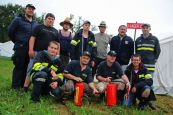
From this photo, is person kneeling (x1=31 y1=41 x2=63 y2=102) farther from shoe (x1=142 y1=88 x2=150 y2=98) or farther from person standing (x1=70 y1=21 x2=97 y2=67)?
shoe (x1=142 y1=88 x2=150 y2=98)

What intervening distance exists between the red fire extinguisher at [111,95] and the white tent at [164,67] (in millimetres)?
4486

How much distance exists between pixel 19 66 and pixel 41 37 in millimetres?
898

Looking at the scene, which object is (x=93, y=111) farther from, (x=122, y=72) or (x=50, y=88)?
(x=122, y=72)

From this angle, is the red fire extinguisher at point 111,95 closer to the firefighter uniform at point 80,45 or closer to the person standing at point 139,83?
the person standing at point 139,83

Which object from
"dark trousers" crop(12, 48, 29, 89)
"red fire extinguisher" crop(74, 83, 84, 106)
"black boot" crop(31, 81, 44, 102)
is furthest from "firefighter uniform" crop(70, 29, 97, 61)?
"black boot" crop(31, 81, 44, 102)

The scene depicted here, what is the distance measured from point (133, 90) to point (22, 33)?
2.80 m

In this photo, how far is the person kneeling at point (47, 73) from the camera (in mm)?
6000

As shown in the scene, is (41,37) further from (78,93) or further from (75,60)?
(78,93)

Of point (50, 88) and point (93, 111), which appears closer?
point (93, 111)

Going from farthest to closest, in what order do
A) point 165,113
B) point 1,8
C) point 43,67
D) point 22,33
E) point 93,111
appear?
point 1,8, point 22,33, point 165,113, point 43,67, point 93,111

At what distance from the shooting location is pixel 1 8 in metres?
64.0

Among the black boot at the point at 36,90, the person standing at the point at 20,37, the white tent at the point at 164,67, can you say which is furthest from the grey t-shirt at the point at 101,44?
the white tent at the point at 164,67

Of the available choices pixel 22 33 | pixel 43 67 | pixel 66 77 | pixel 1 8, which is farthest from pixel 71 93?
pixel 1 8

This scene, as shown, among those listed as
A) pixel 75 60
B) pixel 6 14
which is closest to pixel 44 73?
pixel 75 60
